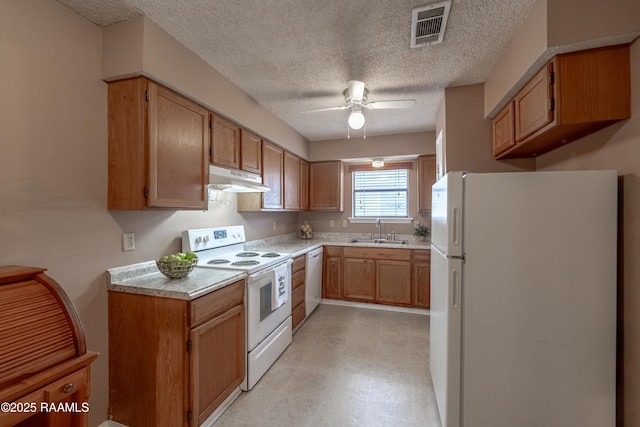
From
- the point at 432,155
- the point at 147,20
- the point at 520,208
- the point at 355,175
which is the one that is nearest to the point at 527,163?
the point at 520,208

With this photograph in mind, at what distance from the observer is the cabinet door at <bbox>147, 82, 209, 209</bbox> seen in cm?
168

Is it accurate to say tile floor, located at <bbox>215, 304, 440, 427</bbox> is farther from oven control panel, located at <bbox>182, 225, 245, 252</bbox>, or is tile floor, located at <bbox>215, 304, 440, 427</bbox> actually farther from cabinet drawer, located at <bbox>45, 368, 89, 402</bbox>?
oven control panel, located at <bbox>182, 225, 245, 252</bbox>

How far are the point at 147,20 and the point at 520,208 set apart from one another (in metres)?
2.37

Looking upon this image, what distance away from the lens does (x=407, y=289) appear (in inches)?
141

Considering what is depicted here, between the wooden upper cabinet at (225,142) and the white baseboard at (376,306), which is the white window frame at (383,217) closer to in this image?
the white baseboard at (376,306)

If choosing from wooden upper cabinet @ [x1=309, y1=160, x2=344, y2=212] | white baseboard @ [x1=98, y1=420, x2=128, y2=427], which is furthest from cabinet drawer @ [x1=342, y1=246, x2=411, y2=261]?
white baseboard @ [x1=98, y1=420, x2=128, y2=427]

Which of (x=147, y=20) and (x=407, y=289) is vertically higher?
(x=147, y=20)

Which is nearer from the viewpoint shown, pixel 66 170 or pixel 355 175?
pixel 66 170

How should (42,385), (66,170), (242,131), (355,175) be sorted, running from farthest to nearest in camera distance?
(355,175) → (242,131) → (66,170) → (42,385)

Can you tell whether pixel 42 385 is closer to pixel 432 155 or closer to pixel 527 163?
pixel 527 163

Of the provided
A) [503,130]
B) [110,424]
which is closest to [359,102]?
[503,130]

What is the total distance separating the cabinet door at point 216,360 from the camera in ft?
5.22

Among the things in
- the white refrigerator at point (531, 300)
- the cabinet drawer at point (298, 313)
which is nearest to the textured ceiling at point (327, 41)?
the white refrigerator at point (531, 300)

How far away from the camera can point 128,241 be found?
1824 millimetres
